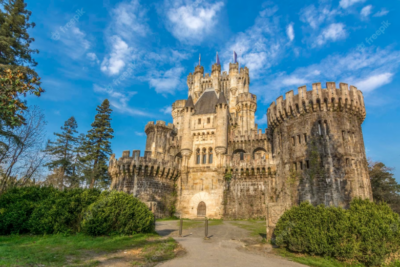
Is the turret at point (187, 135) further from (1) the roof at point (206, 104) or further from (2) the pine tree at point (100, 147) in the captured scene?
(2) the pine tree at point (100, 147)

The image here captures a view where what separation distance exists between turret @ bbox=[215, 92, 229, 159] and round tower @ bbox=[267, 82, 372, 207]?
26.1 ft

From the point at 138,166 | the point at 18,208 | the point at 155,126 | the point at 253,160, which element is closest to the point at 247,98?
the point at 253,160

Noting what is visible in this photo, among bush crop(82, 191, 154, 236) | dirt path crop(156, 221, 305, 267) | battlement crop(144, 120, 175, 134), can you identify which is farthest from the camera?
battlement crop(144, 120, 175, 134)

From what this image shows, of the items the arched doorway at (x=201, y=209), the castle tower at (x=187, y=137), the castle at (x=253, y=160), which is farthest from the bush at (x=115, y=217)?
the castle tower at (x=187, y=137)

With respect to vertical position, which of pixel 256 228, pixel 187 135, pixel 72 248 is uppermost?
pixel 187 135

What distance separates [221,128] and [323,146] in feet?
45.0

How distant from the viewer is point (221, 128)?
33.4 metres

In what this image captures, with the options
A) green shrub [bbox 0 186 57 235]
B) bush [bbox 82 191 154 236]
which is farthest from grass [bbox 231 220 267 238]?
green shrub [bbox 0 186 57 235]

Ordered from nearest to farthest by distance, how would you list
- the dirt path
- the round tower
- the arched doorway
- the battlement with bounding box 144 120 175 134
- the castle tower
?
the dirt path < the round tower < the arched doorway < the castle tower < the battlement with bounding box 144 120 175 134

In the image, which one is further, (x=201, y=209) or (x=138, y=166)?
(x=201, y=209)

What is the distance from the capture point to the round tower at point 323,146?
2197 centimetres

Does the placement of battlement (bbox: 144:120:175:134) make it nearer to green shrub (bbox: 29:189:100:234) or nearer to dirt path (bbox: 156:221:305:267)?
green shrub (bbox: 29:189:100:234)

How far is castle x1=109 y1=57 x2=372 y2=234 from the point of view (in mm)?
22719

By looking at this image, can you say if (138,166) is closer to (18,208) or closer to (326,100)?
(18,208)
